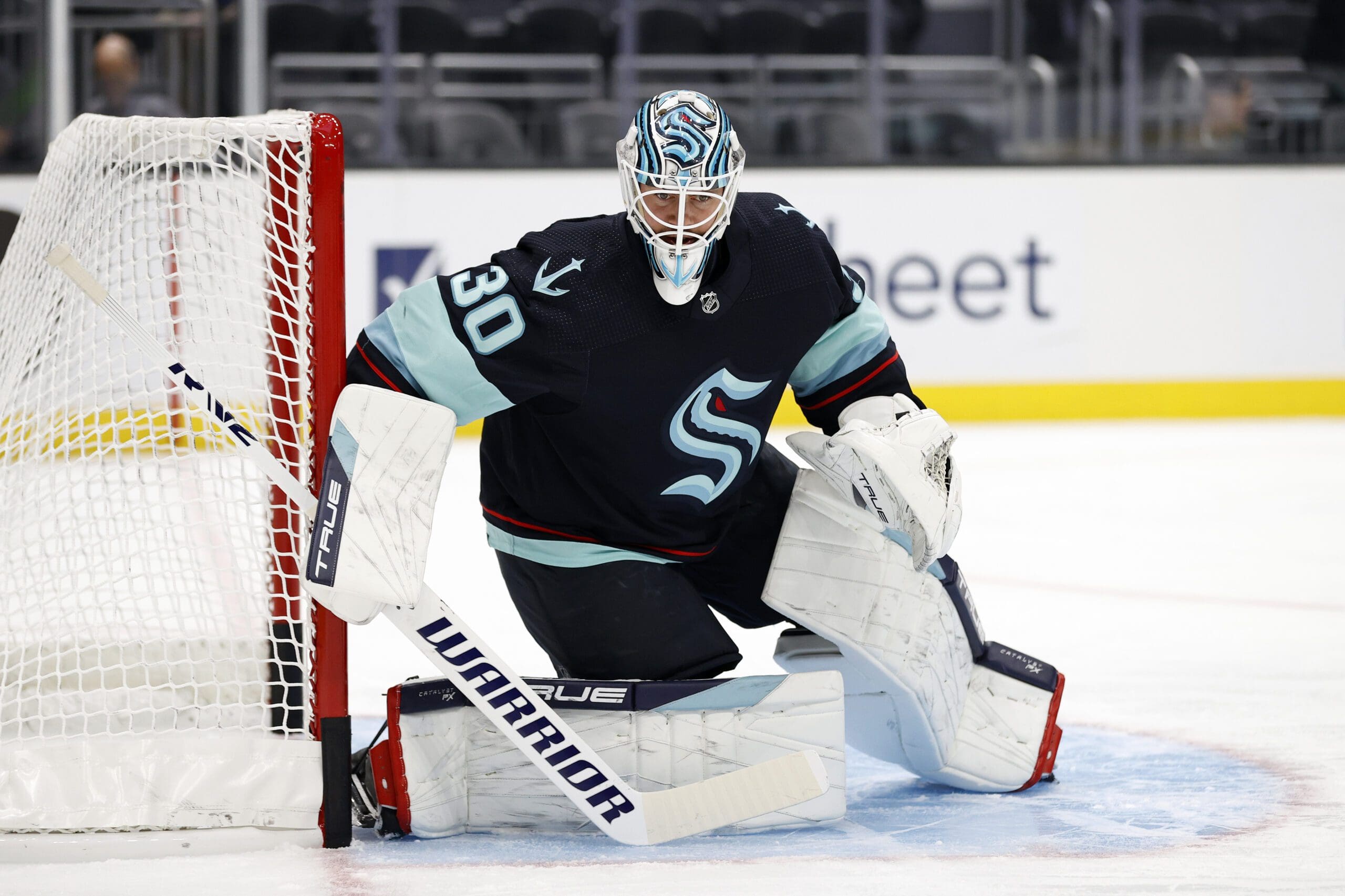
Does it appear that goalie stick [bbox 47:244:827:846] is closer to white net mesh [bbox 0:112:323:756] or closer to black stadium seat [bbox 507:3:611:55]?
white net mesh [bbox 0:112:323:756]

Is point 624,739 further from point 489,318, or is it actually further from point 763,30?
point 763,30

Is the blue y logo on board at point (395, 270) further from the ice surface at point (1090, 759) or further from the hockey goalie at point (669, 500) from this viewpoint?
the hockey goalie at point (669, 500)

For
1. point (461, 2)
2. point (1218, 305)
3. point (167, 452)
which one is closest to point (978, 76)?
point (1218, 305)

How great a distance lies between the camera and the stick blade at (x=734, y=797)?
6.13 feet

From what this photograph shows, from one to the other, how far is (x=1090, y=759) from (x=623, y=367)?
2.91 ft

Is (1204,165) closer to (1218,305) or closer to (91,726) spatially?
(1218,305)

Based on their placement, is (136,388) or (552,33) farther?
(552,33)

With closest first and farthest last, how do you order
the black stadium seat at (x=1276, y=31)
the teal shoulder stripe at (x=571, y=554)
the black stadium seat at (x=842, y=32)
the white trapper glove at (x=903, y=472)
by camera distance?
the white trapper glove at (x=903, y=472)
the teal shoulder stripe at (x=571, y=554)
the black stadium seat at (x=842, y=32)
the black stadium seat at (x=1276, y=31)

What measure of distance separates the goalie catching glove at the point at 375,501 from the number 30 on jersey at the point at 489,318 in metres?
0.09

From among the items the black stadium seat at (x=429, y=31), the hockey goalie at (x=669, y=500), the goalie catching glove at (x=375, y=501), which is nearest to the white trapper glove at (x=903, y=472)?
the hockey goalie at (x=669, y=500)

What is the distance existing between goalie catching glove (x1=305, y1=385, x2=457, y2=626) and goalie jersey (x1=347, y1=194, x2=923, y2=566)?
0.09 meters

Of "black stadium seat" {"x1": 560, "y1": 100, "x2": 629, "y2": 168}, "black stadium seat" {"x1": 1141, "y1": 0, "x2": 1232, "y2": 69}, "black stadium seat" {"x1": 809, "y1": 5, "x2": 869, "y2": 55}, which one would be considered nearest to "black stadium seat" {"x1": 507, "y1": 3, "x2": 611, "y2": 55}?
"black stadium seat" {"x1": 560, "y1": 100, "x2": 629, "y2": 168}

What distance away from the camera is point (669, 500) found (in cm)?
203

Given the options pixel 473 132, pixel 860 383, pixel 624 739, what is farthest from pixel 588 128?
pixel 624 739
